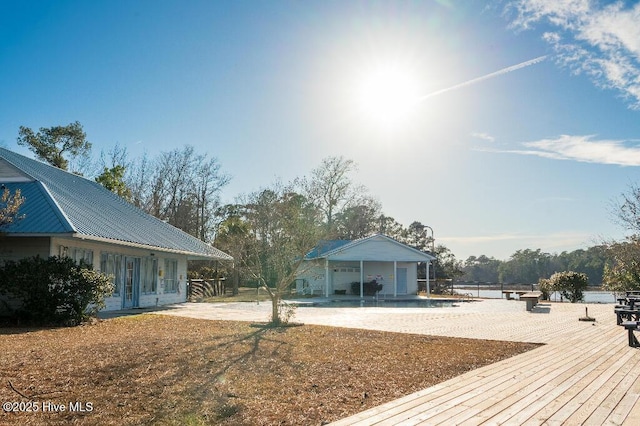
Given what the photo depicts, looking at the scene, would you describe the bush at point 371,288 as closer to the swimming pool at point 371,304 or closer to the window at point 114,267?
the swimming pool at point 371,304

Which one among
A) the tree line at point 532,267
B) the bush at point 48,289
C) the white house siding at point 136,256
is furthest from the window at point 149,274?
the tree line at point 532,267

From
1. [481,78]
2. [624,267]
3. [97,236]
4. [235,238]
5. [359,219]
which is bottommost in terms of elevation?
[624,267]

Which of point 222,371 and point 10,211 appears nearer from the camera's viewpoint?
point 222,371

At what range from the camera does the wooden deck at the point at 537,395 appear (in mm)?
4363

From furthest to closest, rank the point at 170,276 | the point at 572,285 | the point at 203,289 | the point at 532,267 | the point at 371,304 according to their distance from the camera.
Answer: the point at 532,267 < the point at 203,289 < the point at 572,285 < the point at 371,304 < the point at 170,276

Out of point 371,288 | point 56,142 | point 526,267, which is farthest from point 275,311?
point 526,267

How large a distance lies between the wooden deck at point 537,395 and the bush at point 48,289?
35.8ft

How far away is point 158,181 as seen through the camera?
4191 cm

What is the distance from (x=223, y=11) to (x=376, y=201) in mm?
41657

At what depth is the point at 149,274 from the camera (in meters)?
20.1

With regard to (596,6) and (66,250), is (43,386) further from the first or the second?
(596,6)

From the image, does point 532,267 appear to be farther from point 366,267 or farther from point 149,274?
point 149,274

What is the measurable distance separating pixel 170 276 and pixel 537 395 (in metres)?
19.5

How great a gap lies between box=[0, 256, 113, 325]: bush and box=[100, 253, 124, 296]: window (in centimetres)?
334
